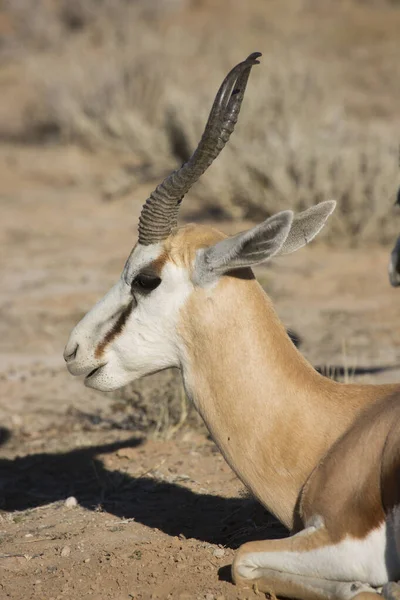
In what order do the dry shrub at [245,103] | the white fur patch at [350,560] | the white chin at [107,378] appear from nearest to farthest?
the white fur patch at [350,560], the white chin at [107,378], the dry shrub at [245,103]

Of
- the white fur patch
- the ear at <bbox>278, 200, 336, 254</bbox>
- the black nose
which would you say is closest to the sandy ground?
the white fur patch

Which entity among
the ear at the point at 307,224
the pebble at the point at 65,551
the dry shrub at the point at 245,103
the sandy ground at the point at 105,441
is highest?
the dry shrub at the point at 245,103

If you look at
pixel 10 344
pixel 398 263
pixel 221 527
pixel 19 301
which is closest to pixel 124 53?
pixel 19 301

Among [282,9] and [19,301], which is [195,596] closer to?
[19,301]

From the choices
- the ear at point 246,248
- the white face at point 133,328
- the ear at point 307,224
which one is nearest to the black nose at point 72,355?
the white face at point 133,328

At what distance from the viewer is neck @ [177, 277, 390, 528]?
4.34 metres

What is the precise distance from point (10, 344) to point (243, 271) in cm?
568

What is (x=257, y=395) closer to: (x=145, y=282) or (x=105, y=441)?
(x=145, y=282)

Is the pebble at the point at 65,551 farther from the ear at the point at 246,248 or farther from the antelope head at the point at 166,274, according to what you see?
the ear at the point at 246,248

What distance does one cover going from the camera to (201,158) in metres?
4.37

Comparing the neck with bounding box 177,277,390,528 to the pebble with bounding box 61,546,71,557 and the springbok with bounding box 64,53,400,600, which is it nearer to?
the springbok with bounding box 64,53,400,600

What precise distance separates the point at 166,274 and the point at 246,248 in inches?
19.9

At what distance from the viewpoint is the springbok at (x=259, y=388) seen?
13.2ft

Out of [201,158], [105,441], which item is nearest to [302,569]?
[201,158]
